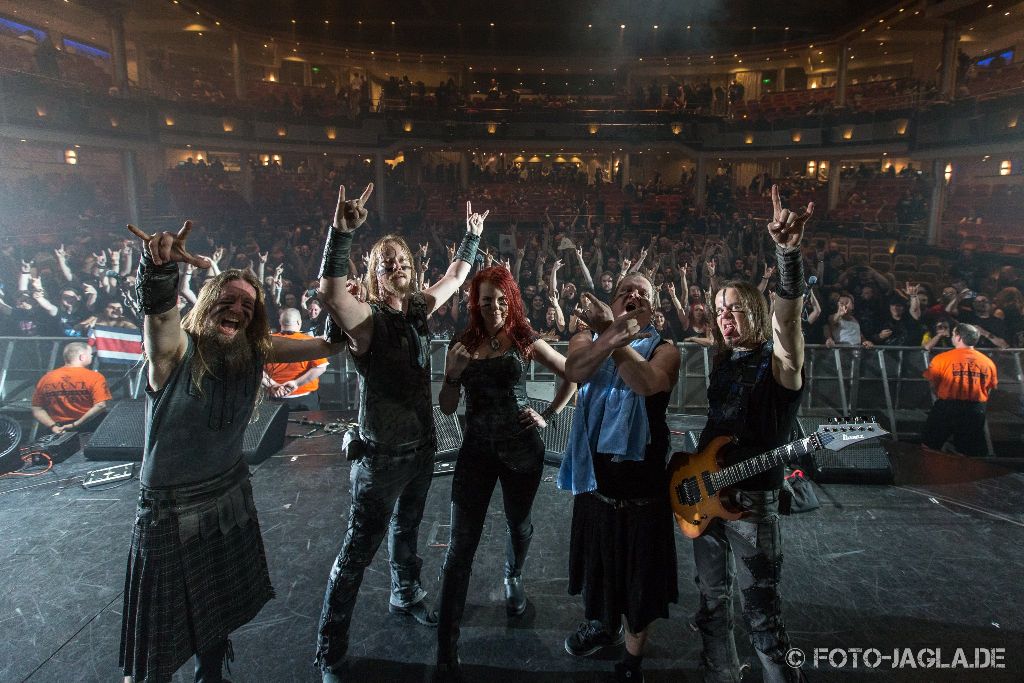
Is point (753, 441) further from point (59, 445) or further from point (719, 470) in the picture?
point (59, 445)

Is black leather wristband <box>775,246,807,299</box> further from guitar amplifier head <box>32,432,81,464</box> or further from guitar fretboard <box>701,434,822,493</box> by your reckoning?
guitar amplifier head <box>32,432,81,464</box>

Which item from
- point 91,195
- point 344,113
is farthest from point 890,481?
point 91,195

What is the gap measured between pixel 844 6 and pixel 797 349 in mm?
12008

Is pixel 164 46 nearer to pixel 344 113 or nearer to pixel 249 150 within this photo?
pixel 249 150

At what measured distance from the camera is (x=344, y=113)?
12164 mm

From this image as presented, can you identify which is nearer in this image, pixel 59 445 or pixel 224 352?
pixel 224 352

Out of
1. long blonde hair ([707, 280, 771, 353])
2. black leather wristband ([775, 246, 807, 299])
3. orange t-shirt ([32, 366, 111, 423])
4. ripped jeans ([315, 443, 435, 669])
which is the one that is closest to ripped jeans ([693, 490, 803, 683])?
long blonde hair ([707, 280, 771, 353])

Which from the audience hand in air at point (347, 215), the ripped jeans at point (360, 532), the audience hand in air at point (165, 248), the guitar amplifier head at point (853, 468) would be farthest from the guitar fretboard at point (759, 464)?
the guitar amplifier head at point (853, 468)

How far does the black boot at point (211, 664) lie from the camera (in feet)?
6.62

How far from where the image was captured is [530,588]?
304 cm

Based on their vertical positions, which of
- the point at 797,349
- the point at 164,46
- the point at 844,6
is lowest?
the point at 797,349

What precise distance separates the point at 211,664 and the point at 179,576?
0.52m

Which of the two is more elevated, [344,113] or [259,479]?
[344,113]

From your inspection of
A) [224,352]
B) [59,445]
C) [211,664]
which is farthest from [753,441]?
[59,445]
